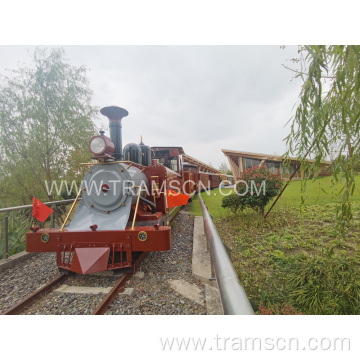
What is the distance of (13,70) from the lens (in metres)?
7.85

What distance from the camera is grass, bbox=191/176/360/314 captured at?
2.33 m

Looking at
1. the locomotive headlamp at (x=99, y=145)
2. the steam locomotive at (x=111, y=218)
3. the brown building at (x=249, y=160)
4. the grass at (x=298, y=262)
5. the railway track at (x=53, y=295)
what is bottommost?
the railway track at (x=53, y=295)

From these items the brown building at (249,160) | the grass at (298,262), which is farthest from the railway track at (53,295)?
the brown building at (249,160)

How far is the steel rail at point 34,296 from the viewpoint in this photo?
2.33 m

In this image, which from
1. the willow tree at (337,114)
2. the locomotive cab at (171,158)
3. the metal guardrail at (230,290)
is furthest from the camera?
the locomotive cab at (171,158)

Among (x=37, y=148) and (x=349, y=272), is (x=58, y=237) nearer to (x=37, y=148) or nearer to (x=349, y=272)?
(x=349, y=272)

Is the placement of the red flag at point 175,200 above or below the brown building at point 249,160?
below

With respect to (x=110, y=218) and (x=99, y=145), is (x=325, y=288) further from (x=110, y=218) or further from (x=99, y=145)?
(x=99, y=145)

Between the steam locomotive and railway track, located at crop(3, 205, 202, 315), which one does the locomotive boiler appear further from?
railway track, located at crop(3, 205, 202, 315)

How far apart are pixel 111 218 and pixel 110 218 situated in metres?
0.02

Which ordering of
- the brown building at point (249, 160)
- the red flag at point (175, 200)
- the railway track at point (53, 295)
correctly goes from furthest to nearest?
the brown building at point (249, 160) → the red flag at point (175, 200) → the railway track at point (53, 295)

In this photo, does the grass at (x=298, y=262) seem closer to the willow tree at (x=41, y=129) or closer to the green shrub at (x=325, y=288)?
the green shrub at (x=325, y=288)

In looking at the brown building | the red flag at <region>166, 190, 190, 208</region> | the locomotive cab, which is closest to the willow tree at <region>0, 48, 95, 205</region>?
the locomotive cab

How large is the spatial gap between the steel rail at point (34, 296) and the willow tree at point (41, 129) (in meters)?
6.30
